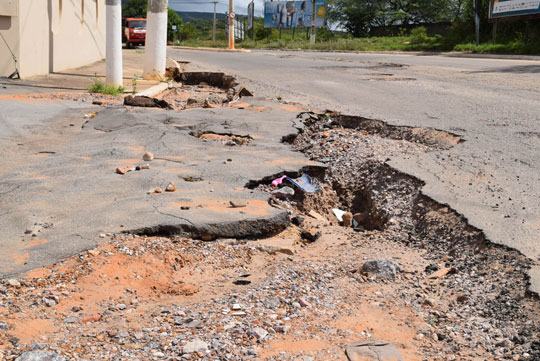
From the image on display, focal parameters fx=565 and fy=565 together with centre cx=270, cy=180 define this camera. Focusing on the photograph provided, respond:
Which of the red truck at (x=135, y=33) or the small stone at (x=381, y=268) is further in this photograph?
the red truck at (x=135, y=33)

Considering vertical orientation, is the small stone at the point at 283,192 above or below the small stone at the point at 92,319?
above

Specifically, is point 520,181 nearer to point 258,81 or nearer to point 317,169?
point 317,169

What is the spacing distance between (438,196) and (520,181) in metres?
0.75

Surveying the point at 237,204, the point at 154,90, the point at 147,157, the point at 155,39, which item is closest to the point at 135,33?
the point at 155,39

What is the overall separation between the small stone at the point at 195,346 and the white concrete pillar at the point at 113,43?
324 inches

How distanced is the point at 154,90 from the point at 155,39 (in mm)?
2210

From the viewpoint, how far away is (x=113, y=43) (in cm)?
969

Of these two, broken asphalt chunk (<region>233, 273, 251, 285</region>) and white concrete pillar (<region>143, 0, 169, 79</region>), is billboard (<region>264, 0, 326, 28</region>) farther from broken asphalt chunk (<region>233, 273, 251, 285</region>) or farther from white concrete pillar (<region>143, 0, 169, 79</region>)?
broken asphalt chunk (<region>233, 273, 251, 285</region>)

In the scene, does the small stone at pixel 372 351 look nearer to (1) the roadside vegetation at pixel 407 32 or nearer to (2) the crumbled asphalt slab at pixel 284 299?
(2) the crumbled asphalt slab at pixel 284 299

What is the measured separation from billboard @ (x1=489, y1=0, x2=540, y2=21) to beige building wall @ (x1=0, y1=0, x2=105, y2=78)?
694 inches

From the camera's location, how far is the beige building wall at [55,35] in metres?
10.3

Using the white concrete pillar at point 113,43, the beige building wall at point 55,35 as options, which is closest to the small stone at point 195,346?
the white concrete pillar at point 113,43

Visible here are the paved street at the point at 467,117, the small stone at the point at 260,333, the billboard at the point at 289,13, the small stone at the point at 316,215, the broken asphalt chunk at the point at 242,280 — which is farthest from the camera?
the billboard at the point at 289,13

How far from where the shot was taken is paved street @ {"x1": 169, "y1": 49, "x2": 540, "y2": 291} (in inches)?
144
